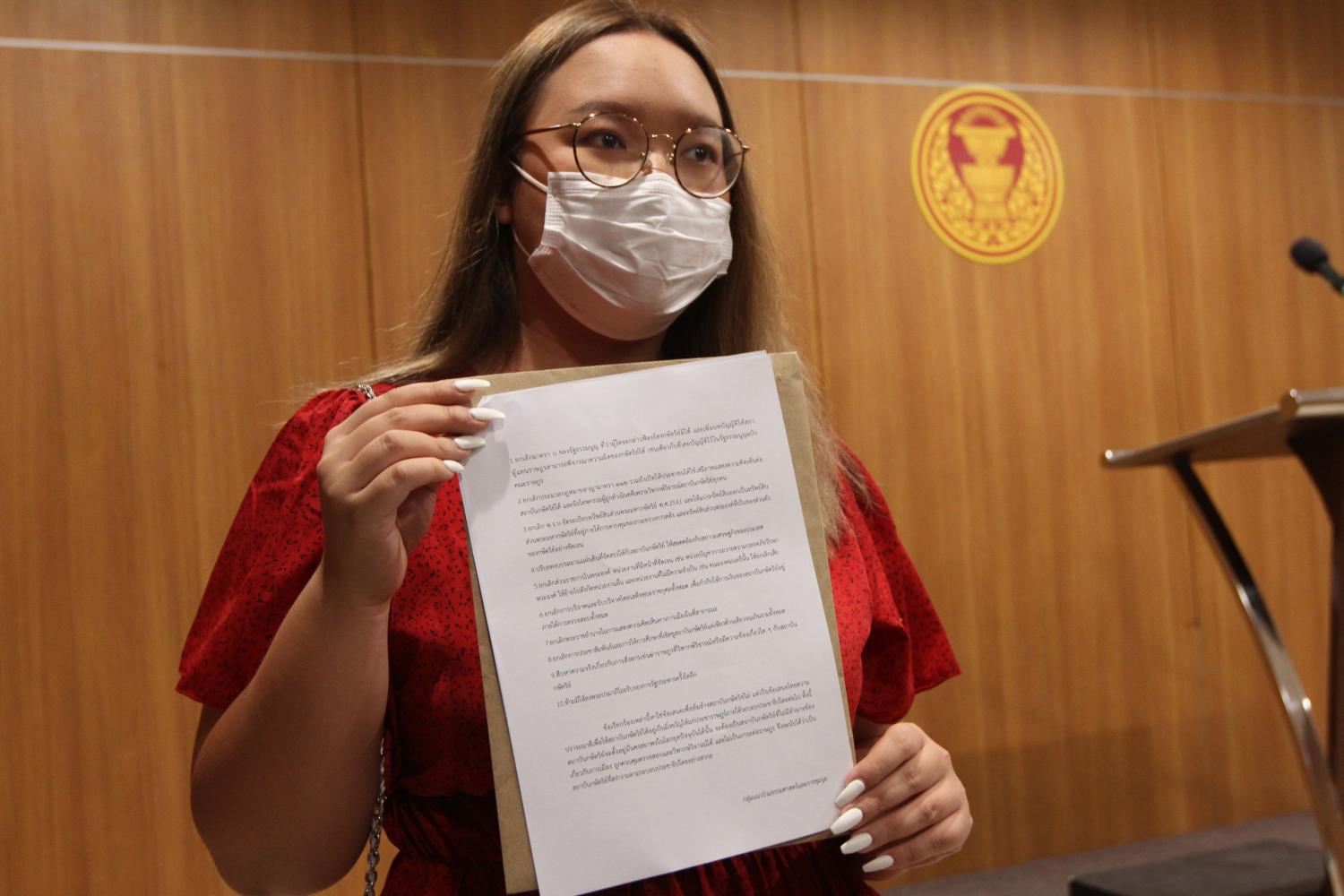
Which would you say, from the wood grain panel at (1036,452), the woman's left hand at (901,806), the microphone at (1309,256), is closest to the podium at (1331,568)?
the microphone at (1309,256)

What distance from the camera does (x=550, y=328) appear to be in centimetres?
120

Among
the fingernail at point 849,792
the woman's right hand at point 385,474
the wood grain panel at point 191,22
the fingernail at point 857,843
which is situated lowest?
the fingernail at point 857,843

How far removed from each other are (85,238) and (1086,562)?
289 centimetres

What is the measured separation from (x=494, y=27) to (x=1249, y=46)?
253 cm

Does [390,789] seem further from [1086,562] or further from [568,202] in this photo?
[1086,562]

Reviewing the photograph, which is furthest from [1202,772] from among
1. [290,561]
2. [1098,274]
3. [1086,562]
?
[290,561]

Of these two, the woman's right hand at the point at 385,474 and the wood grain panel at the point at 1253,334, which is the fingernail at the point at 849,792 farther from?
the wood grain panel at the point at 1253,334

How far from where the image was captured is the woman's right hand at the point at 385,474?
793mm

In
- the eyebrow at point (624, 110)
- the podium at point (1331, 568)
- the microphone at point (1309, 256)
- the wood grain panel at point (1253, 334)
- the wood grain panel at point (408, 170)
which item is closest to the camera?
the eyebrow at point (624, 110)

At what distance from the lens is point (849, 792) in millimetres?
883

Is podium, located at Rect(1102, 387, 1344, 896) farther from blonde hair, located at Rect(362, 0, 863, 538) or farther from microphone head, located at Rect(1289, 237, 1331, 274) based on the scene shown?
blonde hair, located at Rect(362, 0, 863, 538)

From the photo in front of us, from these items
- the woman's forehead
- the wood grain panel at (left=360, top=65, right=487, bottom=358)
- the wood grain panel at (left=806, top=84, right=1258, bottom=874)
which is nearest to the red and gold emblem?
the wood grain panel at (left=806, top=84, right=1258, bottom=874)

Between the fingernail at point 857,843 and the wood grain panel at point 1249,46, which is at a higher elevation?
the wood grain panel at point 1249,46

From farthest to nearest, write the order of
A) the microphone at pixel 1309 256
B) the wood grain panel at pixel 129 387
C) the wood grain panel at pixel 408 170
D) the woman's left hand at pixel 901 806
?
the wood grain panel at pixel 408 170
the wood grain panel at pixel 129 387
the microphone at pixel 1309 256
the woman's left hand at pixel 901 806
